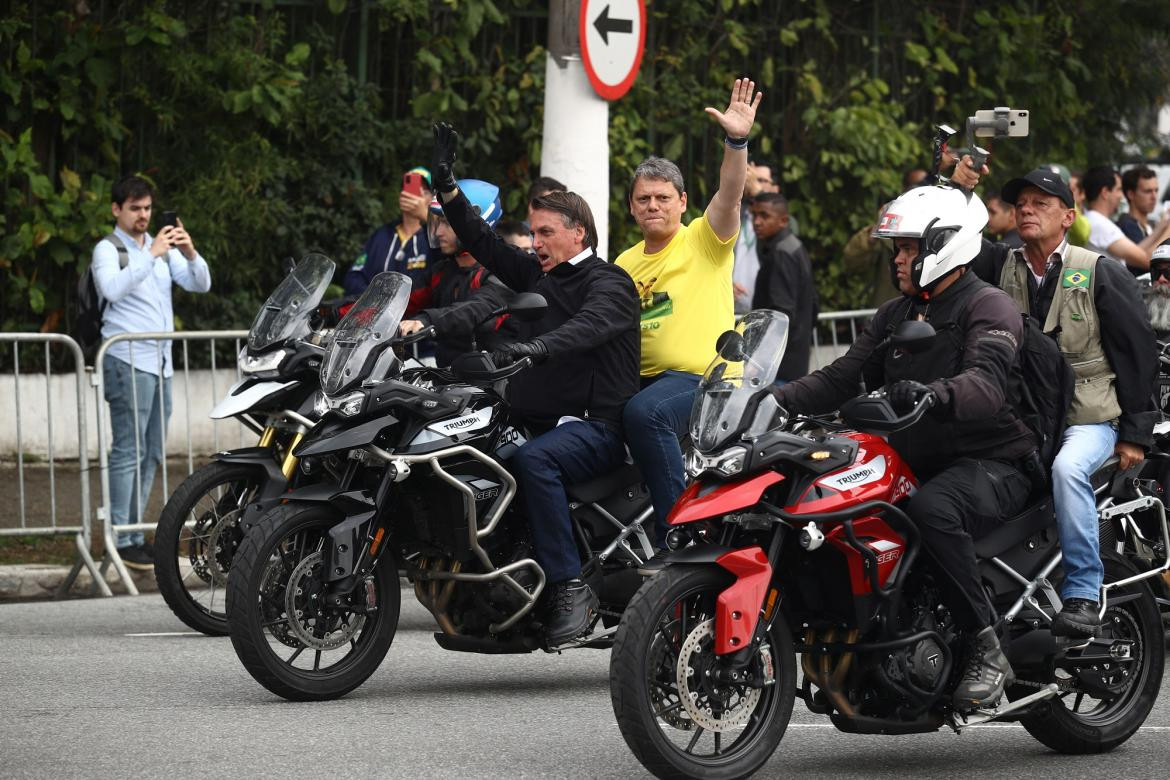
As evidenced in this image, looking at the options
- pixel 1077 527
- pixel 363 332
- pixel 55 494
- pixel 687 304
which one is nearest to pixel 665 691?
pixel 1077 527

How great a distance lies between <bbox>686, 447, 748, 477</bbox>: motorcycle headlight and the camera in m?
5.84

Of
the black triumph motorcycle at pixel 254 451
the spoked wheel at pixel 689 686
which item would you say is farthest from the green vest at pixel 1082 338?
the black triumph motorcycle at pixel 254 451

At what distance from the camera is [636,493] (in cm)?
791

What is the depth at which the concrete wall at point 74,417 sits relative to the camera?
11109 millimetres

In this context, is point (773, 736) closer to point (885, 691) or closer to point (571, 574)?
point (885, 691)

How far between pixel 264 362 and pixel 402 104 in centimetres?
621

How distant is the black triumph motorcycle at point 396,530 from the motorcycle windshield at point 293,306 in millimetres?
1056

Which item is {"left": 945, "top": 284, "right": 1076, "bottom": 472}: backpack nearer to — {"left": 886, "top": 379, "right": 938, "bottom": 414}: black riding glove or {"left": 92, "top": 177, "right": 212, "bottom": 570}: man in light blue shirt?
{"left": 886, "top": 379, "right": 938, "bottom": 414}: black riding glove

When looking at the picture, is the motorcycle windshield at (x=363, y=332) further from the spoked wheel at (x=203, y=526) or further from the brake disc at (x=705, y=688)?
the brake disc at (x=705, y=688)

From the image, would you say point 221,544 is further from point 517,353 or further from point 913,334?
point 913,334

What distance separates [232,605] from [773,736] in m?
2.16

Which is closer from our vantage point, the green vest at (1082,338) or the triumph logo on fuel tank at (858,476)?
the triumph logo on fuel tank at (858,476)

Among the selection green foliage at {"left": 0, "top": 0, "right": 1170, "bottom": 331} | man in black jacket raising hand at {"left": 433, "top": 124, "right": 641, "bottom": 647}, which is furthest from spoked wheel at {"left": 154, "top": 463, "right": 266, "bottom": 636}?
green foliage at {"left": 0, "top": 0, "right": 1170, "bottom": 331}

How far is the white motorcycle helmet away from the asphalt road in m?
1.62
